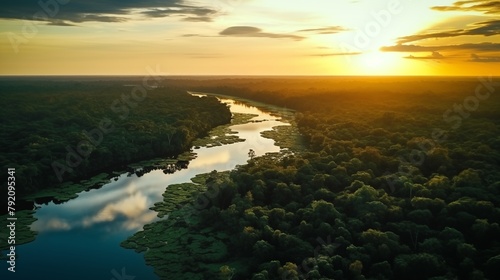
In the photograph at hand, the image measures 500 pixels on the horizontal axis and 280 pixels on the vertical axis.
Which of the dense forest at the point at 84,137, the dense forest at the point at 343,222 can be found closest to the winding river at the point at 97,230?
the dense forest at the point at 343,222

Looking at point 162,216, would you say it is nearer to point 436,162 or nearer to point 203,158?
point 203,158

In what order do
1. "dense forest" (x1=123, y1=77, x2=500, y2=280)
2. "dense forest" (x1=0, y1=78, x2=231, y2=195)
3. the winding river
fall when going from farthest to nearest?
1. "dense forest" (x1=0, y1=78, x2=231, y2=195)
2. the winding river
3. "dense forest" (x1=123, y1=77, x2=500, y2=280)

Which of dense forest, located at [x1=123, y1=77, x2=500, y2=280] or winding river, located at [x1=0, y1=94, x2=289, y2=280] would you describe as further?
winding river, located at [x1=0, y1=94, x2=289, y2=280]

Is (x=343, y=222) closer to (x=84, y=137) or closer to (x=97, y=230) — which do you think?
(x=97, y=230)

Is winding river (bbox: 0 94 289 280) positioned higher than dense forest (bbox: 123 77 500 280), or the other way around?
dense forest (bbox: 123 77 500 280)

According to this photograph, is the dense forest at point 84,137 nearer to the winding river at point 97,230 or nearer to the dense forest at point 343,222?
the winding river at point 97,230

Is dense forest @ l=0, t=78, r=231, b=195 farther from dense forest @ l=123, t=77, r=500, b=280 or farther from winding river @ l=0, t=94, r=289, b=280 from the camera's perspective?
dense forest @ l=123, t=77, r=500, b=280

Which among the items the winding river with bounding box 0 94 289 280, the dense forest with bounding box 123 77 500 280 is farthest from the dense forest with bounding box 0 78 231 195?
the dense forest with bounding box 123 77 500 280

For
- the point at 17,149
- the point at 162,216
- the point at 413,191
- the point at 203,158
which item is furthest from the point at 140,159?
the point at 413,191

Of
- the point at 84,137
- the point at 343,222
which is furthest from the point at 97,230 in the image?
the point at 84,137
